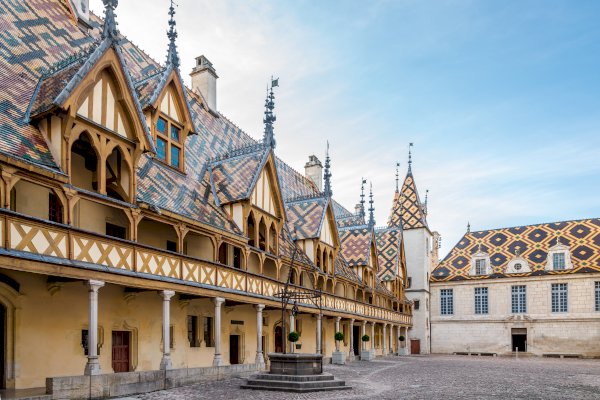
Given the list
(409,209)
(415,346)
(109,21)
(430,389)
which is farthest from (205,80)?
(415,346)

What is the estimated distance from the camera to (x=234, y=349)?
22734 mm

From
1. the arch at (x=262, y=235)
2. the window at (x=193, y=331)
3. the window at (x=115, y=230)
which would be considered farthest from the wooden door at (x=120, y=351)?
the arch at (x=262, y=235)

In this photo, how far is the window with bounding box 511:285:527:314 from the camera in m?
48.6

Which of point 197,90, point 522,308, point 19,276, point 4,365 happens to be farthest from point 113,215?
point 522,308

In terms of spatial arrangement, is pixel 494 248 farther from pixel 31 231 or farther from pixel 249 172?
pixel 31 231

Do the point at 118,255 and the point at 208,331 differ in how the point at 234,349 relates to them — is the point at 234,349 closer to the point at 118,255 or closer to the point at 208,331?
the point at 208,331

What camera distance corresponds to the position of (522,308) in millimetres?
48500

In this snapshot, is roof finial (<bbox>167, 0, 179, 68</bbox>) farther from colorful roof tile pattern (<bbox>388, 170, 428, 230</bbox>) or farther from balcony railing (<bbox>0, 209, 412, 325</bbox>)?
colorful roof tile pattern (<bbox>388, 170, 428, 230</bbox>)

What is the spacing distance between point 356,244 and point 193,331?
66.8 ft

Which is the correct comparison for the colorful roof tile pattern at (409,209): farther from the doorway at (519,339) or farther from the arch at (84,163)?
the arch at (84,163)

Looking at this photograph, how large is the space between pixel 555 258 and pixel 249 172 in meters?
35.7

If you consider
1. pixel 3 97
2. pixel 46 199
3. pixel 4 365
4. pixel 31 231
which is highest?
pixel 3 97

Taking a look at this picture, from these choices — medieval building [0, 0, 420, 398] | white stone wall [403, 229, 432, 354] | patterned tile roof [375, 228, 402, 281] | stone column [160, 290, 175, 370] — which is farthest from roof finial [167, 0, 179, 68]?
white stone wall [403, 229, 432, 354]

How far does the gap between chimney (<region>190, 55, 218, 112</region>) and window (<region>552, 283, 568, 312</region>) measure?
34582 millimetres
